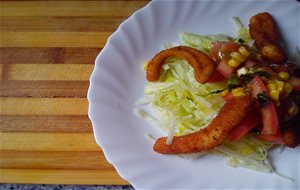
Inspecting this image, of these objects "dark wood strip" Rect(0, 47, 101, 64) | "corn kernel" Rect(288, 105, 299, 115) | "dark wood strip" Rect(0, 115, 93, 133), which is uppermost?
"dark wood strip" Rect(0, 47, 101, 64)

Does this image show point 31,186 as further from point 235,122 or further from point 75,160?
point 235,122

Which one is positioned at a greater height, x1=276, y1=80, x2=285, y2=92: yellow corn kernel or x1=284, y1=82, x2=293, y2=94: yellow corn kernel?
x1=276, y1=80, x2=285, y2=92: yellow corn kernel

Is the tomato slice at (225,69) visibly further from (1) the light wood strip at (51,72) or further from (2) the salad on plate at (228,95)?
(1) the light wood strip at (51,72)

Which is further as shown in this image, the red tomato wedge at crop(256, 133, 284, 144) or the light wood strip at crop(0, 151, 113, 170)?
the light wood strip at crop(0, 151, 113, 170)

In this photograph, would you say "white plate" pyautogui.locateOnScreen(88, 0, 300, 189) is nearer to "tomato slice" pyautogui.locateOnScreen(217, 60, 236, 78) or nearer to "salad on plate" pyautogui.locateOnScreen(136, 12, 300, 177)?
"salad on plate" pyautogui.locateOnScreen(136, 12, 300, 177)

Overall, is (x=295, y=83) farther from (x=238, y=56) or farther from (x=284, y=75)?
(x=238, y=56)

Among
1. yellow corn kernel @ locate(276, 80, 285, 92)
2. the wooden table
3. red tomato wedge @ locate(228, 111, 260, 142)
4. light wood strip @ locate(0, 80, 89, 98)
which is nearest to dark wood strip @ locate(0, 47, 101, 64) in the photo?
the wooden table
